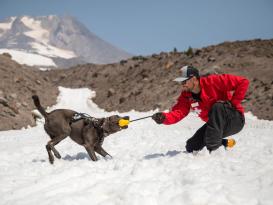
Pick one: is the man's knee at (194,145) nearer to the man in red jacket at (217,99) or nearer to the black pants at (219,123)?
the man in red jacket at (217,99)

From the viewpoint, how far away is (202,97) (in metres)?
6.98

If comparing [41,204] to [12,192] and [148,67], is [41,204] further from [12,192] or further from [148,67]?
[148,67]

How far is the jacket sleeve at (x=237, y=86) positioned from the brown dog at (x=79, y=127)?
2.67 metres

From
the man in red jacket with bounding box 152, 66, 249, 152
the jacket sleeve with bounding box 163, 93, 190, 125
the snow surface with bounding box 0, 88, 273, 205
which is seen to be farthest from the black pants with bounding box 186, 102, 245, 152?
the jacket sleeve with bounding box 163, 93, 190, 125

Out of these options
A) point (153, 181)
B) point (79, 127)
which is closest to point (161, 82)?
point (79, 127)

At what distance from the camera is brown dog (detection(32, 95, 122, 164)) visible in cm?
805

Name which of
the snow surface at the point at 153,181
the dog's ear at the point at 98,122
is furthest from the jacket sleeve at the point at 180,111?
the dog's ear at the point at 98,122

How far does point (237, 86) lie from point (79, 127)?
3722 millimetres

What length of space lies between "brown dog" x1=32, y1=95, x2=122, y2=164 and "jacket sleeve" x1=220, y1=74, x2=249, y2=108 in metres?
2.67

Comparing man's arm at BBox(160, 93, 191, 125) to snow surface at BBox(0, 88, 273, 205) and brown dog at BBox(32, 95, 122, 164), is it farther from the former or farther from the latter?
brown dog at BBox(32, 95, 122, 164)

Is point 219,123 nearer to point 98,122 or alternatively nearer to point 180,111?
point 180,111

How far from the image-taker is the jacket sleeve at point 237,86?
6637mm

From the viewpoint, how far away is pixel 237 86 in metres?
6.70

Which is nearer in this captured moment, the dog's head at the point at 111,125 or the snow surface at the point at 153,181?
the snow surface at the point at 153,181
